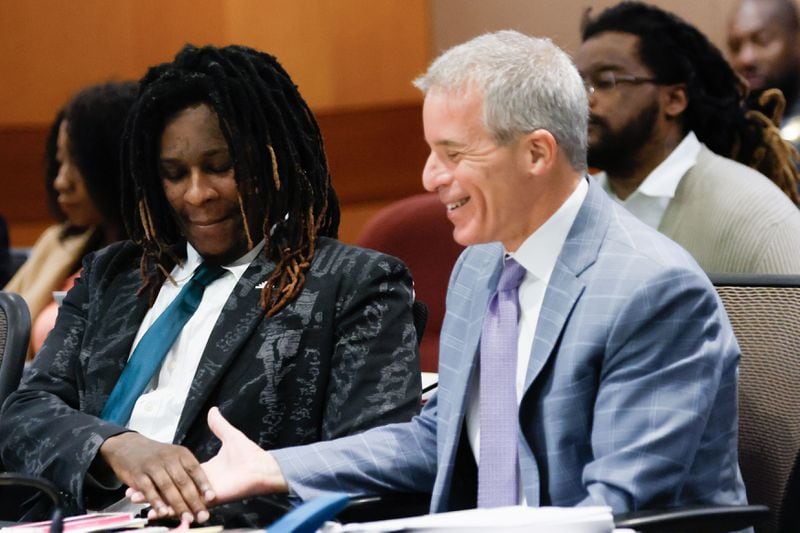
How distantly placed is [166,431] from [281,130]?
583 mm

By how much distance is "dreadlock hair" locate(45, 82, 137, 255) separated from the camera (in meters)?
3.57

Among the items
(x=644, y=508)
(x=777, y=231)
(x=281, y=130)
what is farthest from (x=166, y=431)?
(x=777, y=231)

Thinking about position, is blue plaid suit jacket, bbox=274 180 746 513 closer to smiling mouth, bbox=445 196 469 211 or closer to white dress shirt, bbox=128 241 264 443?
smiling mouth, bbox=445 196 469 211

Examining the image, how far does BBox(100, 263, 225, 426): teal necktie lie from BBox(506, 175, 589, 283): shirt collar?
2.37 ft

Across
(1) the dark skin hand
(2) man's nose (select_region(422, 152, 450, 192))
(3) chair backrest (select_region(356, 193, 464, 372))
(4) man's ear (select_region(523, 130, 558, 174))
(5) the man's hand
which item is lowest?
(3) chair backrest (select_region(356, 193, 464, 372))

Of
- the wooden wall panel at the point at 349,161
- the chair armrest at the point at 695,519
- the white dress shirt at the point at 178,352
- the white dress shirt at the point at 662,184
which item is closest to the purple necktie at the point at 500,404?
the chair armrest at the point at 695,519

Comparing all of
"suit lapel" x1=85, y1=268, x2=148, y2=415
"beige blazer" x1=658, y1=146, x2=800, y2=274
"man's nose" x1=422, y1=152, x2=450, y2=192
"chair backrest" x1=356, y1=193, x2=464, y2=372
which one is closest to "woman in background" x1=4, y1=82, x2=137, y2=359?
"chair backrest" x1=356, y1=193, x2=464, y2=372

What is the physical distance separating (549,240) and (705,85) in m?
→ 1.94

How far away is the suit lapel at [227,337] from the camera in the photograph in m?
2.33

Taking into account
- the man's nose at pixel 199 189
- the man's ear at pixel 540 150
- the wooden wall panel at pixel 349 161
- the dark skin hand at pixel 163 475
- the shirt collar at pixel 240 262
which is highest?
the man's ear at pixel 540 150

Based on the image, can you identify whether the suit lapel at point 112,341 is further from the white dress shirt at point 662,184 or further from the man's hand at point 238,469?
the white dress shirt at point 662,184

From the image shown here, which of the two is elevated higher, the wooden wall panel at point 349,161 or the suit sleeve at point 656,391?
the suit sleeve at point 656,391

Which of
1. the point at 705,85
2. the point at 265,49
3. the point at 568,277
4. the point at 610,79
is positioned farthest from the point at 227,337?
the point at 265,49

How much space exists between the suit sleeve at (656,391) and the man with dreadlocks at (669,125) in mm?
1542
